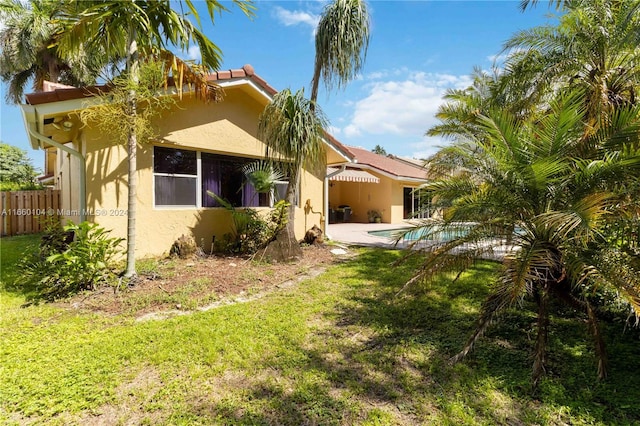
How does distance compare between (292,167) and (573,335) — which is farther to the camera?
(292,167)

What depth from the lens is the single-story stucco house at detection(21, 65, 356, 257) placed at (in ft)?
33.1

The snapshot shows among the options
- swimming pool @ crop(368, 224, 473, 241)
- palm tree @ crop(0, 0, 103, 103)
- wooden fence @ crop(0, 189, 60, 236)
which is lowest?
swimming pool @ crop(368, 224, 473, 241)

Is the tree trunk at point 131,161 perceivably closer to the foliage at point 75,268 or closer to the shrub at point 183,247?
the foliage at point 75,268

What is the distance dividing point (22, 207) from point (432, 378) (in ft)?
79.9

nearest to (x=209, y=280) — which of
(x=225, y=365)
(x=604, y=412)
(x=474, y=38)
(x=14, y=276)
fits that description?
(x=225, y=365)

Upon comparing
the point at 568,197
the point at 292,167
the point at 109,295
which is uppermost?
the point at 292,167

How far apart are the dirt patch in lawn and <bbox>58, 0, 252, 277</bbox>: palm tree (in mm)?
884

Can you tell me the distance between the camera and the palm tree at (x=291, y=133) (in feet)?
37.3

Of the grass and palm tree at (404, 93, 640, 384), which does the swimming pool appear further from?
the grass

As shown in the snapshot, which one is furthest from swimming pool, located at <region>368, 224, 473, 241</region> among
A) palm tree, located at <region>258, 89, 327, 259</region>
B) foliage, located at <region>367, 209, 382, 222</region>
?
foliage, located at <region>367, 209, 382, 222</region>

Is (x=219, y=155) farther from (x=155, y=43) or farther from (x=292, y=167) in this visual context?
(x=155, y=43)

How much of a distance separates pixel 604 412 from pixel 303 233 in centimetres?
1335

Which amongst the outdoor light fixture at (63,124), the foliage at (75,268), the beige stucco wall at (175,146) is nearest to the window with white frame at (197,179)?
the beige stucco wall at (175,146)

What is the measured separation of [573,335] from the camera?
5.98 m
